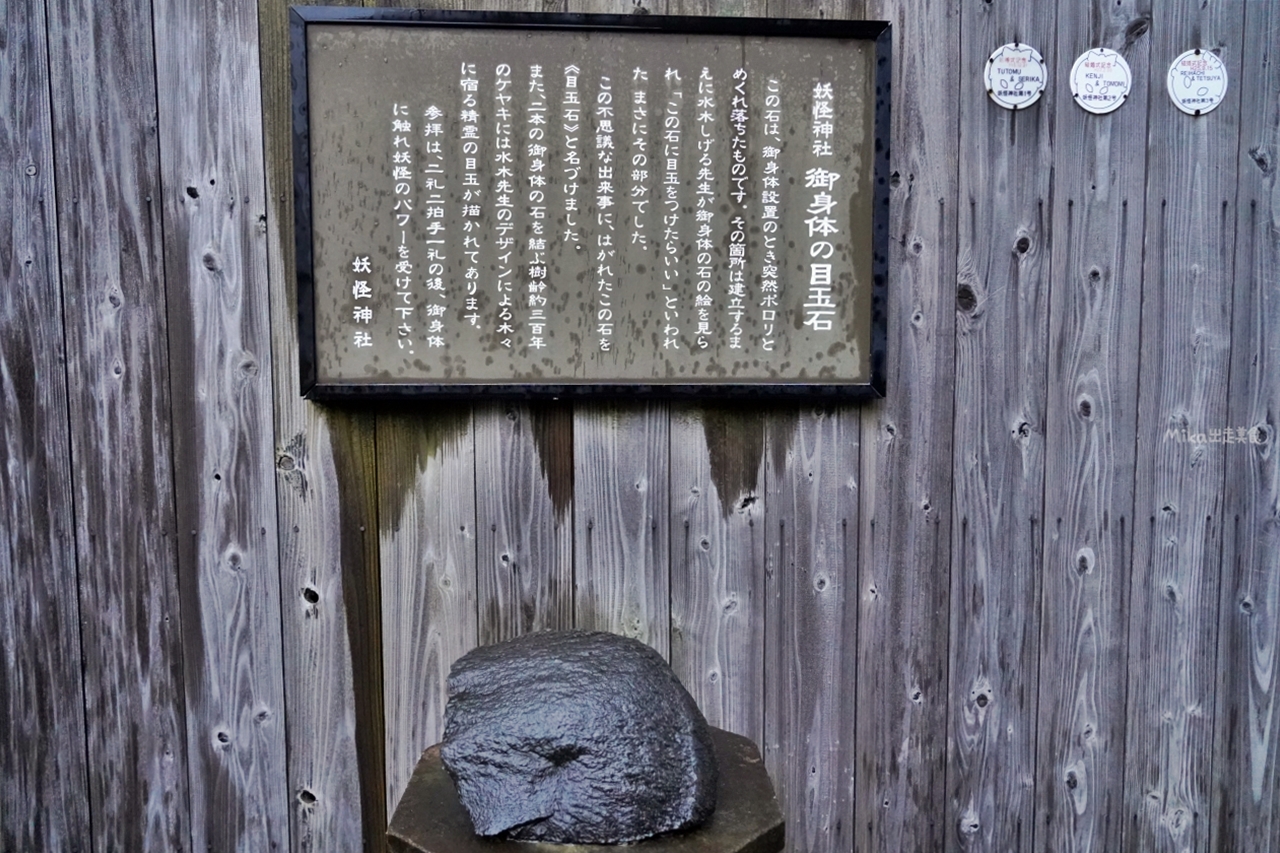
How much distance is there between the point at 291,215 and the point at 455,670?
1.32 metres

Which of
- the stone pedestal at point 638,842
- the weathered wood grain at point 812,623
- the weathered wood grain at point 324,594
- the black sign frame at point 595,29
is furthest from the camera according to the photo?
the weathered wood grain at point 812,623

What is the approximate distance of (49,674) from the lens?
93.4 inches

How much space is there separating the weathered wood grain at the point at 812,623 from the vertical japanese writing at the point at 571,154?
31.1 inches

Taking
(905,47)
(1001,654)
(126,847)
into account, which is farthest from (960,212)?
(126,847)

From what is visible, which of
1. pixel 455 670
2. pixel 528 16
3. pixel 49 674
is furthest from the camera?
pixel 49 674

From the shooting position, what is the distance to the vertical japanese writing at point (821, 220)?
231 centimetres

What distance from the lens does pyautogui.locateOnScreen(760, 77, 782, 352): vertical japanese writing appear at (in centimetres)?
230

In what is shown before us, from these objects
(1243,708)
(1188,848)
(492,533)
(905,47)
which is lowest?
(1188,848)

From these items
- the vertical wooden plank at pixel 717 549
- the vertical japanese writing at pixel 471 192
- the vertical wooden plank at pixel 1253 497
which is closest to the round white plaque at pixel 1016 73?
the vertical wooden plank at pixel 1253 497

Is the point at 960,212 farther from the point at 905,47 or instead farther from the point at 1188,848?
the point at 1188,848

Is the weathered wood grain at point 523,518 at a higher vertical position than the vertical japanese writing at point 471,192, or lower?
lower

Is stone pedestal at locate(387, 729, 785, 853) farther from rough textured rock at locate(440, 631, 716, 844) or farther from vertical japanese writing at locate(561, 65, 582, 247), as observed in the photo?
vertical japanese writing at locate(561, 65, 582, 247)

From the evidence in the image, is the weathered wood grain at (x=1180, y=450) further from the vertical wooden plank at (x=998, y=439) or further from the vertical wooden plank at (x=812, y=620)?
the vertical wooden plank at (x=812, y=620)

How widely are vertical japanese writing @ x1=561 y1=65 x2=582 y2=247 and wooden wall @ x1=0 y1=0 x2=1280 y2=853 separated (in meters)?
0.29
